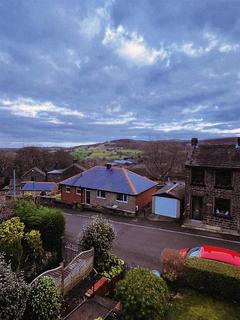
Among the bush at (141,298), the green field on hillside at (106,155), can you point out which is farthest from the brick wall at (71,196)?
the green field on hillside at (106,155)

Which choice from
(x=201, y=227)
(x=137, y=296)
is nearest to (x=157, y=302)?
(x=137, y=296)

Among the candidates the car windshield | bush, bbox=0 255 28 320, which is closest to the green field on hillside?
the car windshield

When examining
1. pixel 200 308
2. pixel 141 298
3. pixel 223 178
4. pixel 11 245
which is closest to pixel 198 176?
pixel 223 178

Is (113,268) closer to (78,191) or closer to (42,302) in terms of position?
(42,302)

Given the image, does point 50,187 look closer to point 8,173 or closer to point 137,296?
point 8,173

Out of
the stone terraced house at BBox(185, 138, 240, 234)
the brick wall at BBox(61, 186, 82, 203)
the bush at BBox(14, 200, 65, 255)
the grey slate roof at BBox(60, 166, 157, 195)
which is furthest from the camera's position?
the brick wall at BBox(61, 186, 82, 203)

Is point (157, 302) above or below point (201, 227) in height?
above

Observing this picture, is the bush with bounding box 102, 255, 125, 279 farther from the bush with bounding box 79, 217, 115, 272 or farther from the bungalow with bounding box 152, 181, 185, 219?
the bungalow with bounding box 152, 181, 185, 219
